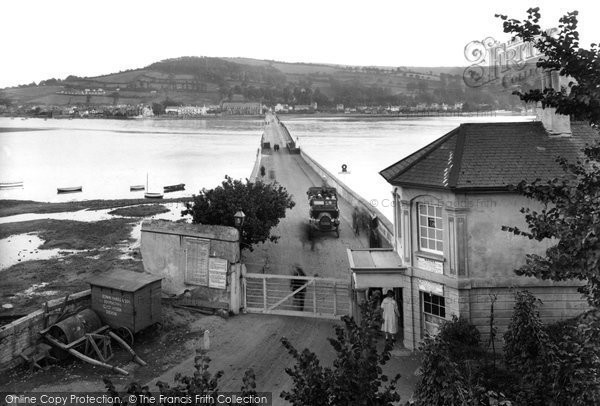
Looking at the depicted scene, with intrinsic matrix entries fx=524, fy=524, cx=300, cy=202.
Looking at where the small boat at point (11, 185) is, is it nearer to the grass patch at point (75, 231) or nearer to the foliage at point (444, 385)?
the grass patch at point (75, 231)

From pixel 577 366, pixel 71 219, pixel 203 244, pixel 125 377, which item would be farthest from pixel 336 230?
pixel 71 219

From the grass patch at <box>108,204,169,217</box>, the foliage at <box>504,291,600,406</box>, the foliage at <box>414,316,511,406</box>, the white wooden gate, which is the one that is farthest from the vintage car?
the foliage at <box>414,316,511,406</box>

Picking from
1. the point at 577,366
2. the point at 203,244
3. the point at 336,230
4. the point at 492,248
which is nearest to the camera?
the point at 577,366

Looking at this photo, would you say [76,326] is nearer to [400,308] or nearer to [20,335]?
[20,335]

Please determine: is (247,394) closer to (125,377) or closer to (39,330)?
(125,377)

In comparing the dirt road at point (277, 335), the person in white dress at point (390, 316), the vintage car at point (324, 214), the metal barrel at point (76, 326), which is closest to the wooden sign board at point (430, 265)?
the person in white dress at point (390, 316)

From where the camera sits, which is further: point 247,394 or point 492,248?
point 492,248
